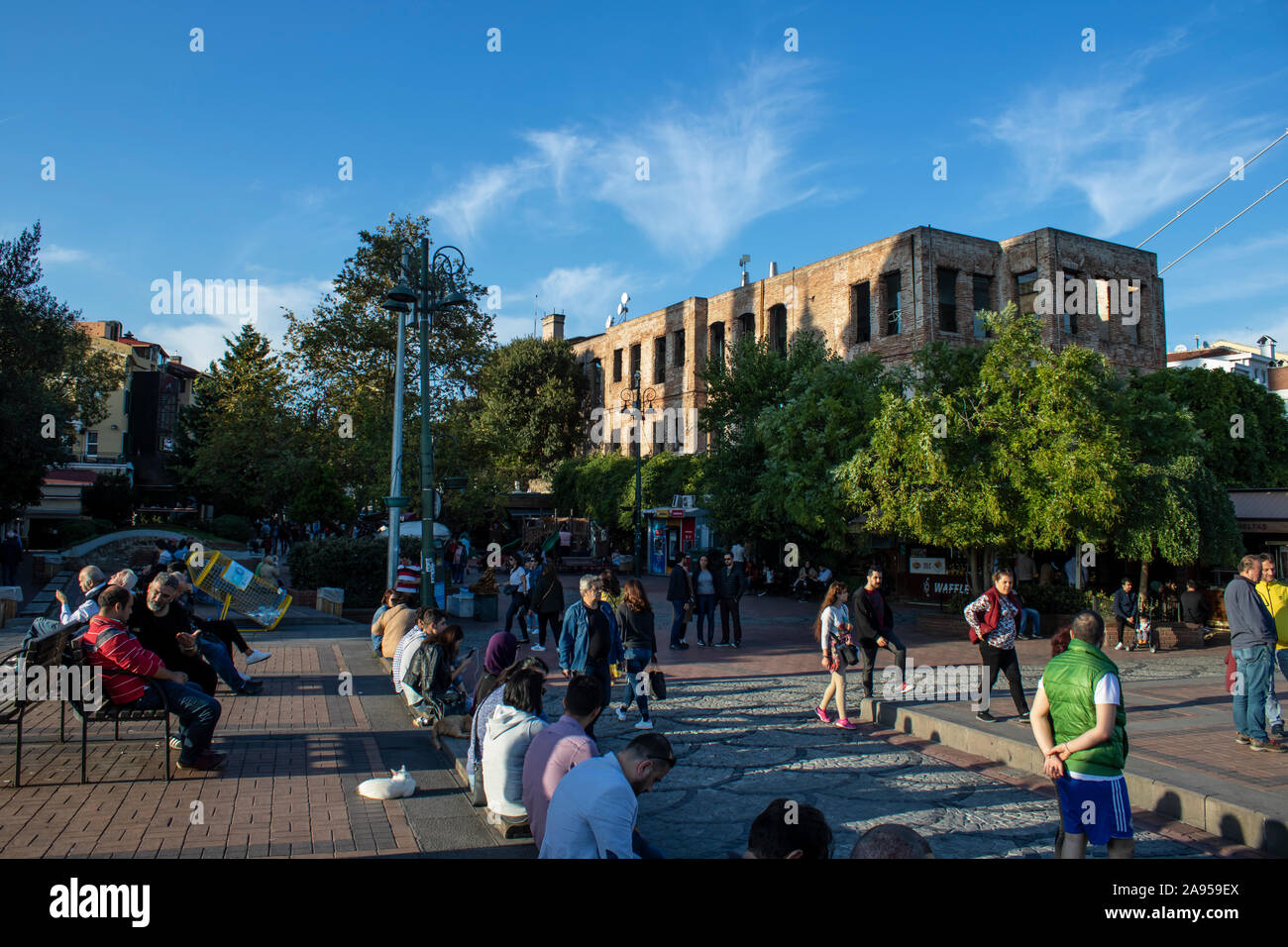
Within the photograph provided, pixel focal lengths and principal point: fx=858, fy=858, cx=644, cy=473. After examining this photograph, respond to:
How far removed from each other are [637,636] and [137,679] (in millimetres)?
4368

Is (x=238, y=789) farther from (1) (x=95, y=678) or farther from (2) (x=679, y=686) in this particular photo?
(2) (x=679, y=686)

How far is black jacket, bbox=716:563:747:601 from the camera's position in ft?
49.9

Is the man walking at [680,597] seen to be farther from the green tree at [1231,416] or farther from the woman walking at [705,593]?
the green tree at [1231,416]

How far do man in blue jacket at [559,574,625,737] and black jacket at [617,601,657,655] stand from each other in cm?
50

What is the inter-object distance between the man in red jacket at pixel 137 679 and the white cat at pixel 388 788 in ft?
4.53

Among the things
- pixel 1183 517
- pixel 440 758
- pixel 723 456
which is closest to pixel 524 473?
pixel 723 456

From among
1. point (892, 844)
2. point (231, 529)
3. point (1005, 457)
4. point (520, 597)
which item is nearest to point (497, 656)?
point (892, 844)

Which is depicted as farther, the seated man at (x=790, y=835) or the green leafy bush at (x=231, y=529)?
the green leafy bush at (x=231, y=529)

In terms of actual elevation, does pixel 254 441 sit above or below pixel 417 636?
above

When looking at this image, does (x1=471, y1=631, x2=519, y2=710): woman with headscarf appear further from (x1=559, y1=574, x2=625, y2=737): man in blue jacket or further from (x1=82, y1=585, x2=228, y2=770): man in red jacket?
(x1=82, y1=585, x2=228, y2=770): man in red jacket

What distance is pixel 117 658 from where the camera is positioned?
618 centimetres

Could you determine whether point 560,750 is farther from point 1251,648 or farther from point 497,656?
point 1251,648

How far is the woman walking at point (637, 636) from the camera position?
28.3ft

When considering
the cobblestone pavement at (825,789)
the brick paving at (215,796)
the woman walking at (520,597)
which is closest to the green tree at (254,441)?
the woman walking at (520,597)
